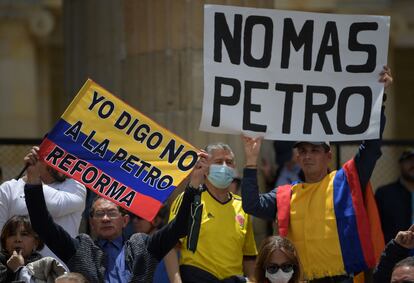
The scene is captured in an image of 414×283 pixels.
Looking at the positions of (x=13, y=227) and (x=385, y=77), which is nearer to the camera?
(x=13, y=227)

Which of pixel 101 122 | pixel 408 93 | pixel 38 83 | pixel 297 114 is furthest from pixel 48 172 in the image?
pixel 408 93

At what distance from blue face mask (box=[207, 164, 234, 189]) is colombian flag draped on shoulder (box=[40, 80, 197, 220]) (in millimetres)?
362

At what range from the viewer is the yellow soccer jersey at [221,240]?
10.6 meters

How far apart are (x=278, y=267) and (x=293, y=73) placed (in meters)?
1.80

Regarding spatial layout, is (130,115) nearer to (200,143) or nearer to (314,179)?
(314,179)

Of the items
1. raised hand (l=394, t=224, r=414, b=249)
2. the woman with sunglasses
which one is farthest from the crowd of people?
the woman with sunglasses

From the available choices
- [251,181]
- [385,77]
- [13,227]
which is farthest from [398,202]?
[13,227]

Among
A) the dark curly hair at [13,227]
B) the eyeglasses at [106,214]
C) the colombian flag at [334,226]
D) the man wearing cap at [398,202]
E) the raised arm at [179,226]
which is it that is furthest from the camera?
the man wearing cap at [398,202]

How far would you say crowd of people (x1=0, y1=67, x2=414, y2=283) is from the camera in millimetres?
10117

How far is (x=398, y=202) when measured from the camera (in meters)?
12.8

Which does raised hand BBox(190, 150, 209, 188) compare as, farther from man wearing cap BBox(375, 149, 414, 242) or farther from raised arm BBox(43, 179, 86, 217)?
man wearing cap BBox(375, 149, 414, 242)

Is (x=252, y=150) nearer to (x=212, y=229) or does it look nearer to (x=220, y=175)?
(x=220, y=175)

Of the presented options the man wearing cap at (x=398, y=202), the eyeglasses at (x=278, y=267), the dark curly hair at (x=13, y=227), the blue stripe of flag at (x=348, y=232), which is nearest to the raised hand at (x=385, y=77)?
the blue stripe of flag at (x=348, y=232)

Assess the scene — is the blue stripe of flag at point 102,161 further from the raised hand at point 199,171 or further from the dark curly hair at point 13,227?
the dark curly hair at point 13,227
